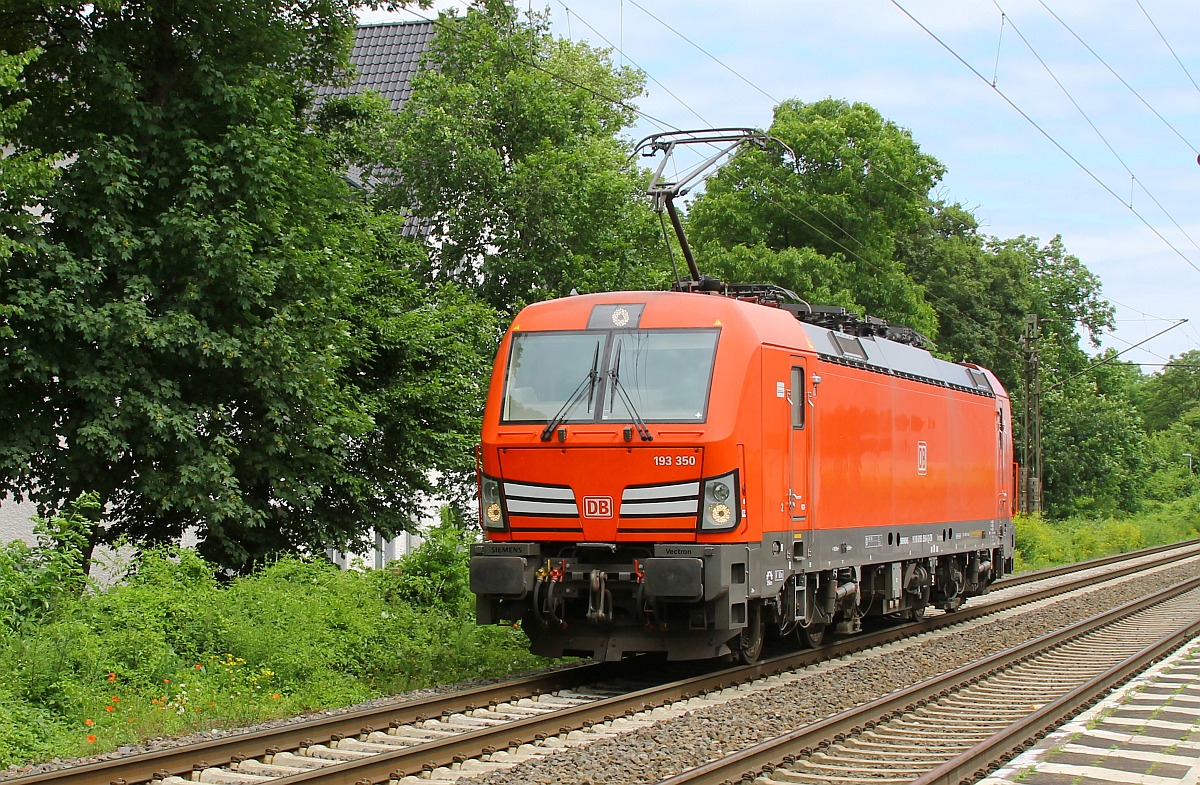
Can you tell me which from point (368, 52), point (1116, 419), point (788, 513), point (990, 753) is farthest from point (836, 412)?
point (1116, 419)

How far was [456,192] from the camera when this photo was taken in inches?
898

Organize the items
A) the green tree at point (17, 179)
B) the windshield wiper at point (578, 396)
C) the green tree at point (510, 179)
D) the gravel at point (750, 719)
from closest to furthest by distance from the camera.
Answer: the gravel at point (750, 719)
the green tree at point (17, 179)
the windshield wiper at point (578, 396)
the green tree at point (510, 179)

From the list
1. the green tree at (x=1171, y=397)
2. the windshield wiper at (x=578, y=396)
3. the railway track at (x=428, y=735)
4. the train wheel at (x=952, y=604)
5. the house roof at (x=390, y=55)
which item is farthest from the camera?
the green tree at (x=1171, y=397)

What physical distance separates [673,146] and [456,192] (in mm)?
7343

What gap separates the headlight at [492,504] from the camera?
12344 mm

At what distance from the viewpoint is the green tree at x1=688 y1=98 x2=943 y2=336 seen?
39844mm

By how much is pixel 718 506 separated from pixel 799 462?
5.96 ft

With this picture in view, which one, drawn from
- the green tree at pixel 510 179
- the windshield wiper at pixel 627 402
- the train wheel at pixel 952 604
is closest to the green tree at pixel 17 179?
the windshield wiper at pixel 627 402

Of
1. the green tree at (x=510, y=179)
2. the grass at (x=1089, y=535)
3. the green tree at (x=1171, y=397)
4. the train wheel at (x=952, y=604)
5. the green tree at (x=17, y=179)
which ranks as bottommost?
the train wheel at (x=952, y=604)

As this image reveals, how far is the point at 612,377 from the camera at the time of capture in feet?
39.9

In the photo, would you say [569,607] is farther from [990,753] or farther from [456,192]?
[456,192]

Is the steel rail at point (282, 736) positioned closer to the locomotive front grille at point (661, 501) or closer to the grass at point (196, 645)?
the grass at point (196, 645)

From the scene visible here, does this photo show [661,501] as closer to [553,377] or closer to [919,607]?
[553,377]

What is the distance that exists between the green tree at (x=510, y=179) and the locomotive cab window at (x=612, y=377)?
9.04 metres
